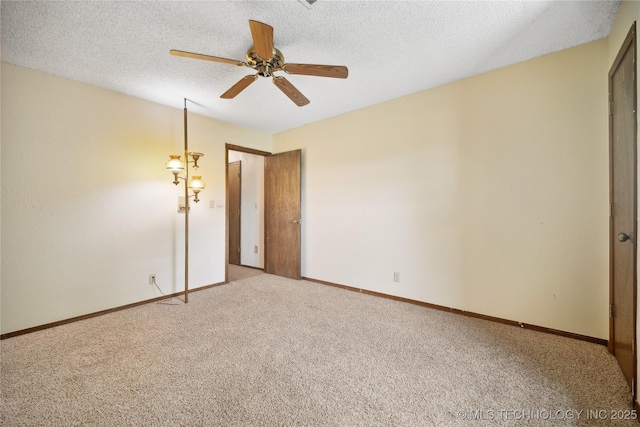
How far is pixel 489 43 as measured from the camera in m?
2.13

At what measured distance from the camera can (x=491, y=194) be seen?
8.35 ft

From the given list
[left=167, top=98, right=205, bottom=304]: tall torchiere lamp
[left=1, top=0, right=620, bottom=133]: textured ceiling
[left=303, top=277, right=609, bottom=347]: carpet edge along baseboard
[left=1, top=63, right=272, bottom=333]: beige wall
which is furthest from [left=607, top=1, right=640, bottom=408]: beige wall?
[left=1, top=63, right=272, bottom=333]: beige wall

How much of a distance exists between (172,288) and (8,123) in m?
2.23

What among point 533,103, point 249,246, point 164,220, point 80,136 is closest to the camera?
point 533,103

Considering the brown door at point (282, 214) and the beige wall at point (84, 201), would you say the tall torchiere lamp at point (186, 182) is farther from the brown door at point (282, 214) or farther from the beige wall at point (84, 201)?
the brown door at point (282, 214)

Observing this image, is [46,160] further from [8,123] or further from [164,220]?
[164,220]

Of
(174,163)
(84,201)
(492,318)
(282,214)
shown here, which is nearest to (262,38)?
(174,163)

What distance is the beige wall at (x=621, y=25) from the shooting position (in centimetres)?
153

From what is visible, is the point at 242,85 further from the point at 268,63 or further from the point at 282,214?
the point at 282,214

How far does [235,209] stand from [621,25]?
5.41 meters

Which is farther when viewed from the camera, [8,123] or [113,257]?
[113,257]

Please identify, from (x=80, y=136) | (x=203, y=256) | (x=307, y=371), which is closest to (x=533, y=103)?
(x=307, y=371)

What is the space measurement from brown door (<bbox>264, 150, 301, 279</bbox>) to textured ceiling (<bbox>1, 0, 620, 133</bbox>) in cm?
153

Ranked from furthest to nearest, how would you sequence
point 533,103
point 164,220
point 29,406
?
point 164,220 < point 533,103 < point 29,406
